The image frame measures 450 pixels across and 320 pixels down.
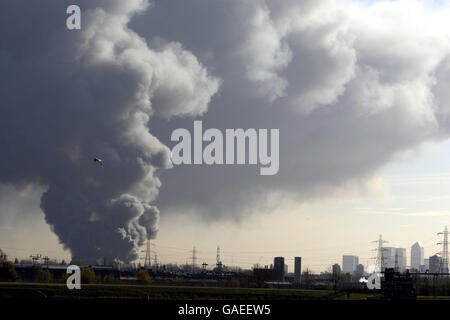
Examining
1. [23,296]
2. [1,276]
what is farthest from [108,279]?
[23,296]
